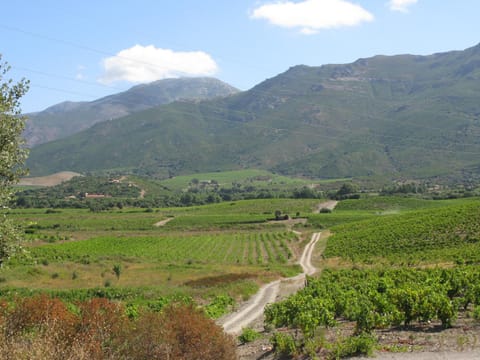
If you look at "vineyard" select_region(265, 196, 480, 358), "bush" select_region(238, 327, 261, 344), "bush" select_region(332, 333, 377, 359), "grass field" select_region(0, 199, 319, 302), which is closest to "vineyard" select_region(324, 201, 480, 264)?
"vineyard" select_region(265, 196, 480, 358)

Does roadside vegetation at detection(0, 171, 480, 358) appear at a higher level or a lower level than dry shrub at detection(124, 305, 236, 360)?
lower

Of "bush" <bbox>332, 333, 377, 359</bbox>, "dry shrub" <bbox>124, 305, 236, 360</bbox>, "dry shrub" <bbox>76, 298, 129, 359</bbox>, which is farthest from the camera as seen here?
"bush" <bbox>332, 333, 377, 359</bbox>

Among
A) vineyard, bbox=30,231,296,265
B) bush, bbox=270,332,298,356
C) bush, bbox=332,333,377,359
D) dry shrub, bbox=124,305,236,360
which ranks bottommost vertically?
vineyard, bbox=30,231,296,265

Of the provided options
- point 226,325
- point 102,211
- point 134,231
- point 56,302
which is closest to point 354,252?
point 226,325

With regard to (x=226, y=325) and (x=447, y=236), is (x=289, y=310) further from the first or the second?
(x=447, y=236)

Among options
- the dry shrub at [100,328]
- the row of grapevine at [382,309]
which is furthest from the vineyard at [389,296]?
the dry shrub at [100,328]

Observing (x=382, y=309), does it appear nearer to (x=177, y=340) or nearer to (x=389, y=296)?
(x=389, y=296)

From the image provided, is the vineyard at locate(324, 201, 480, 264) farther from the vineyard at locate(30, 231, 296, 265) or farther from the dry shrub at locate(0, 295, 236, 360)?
the dry shrub at locate(0, 295, 236, 360)

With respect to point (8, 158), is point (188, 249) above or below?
below

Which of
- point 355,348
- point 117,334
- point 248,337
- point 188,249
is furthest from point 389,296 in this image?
point 188,249

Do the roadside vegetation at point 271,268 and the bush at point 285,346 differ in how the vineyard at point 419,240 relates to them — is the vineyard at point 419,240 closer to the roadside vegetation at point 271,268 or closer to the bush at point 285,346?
the roadside vegetation at point 271,268

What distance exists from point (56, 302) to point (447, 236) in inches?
2080

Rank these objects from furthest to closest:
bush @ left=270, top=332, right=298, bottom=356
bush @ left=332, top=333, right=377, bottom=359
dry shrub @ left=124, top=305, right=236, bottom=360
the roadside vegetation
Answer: the roadside vegetation, bush @ left=270, top=332, right=298, bottom=356, bush @ left=332, top=333, right=377, bottom=359, dry shrub @ left=124, top=305, right=236, bottom=360

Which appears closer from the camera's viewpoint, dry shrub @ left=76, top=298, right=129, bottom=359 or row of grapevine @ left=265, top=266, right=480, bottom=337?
dry shrub @ left=76, top=298, right=129, bottom=359
